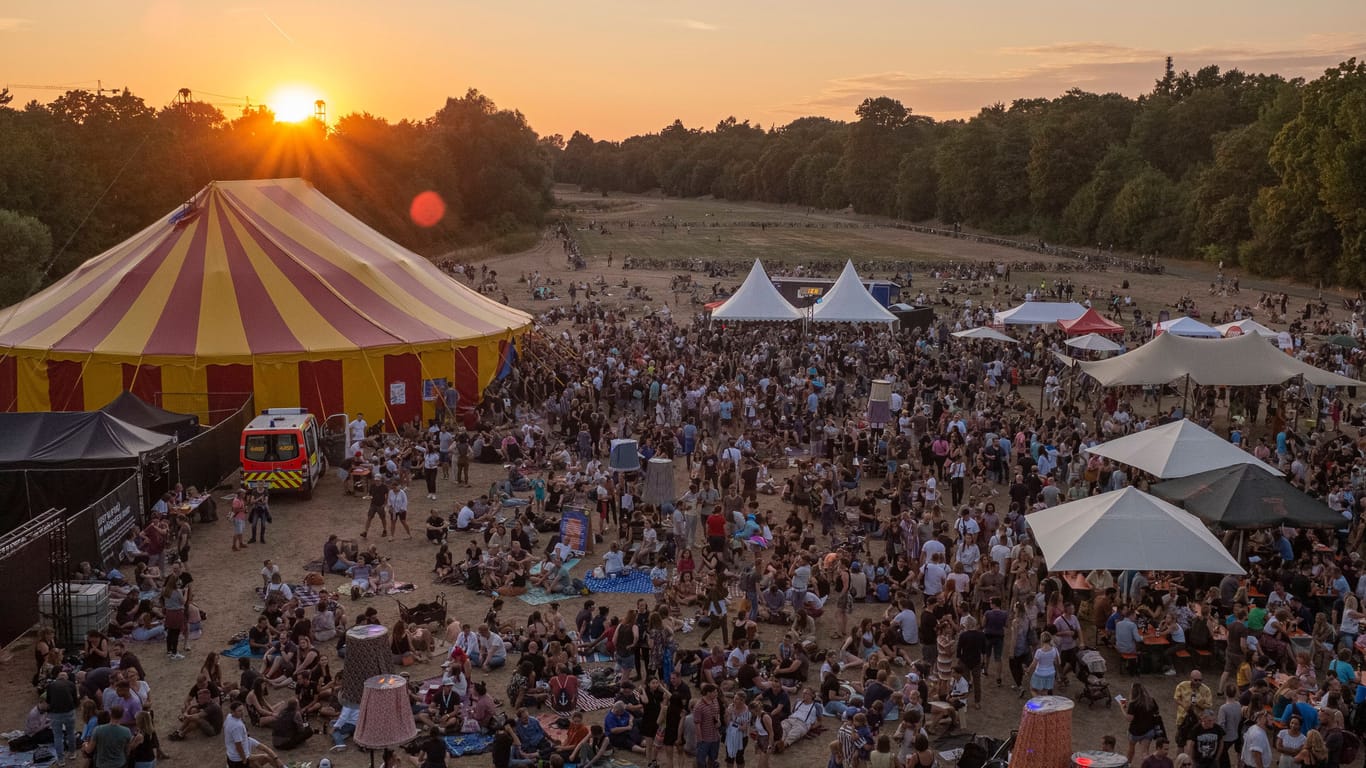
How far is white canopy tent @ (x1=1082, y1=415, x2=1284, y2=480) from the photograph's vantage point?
16.0m

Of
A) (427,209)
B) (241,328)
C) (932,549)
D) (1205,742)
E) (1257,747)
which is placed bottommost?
(1205,742)

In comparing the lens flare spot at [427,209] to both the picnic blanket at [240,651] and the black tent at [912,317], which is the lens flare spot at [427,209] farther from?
the picnic blanket at [240,651]

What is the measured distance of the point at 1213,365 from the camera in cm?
2172

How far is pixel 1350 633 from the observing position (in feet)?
39.5

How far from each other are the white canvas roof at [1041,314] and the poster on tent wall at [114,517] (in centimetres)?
2195

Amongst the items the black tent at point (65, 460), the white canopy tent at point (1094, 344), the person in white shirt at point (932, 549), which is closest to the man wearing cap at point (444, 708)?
the person in white shirt at point (932, 549)

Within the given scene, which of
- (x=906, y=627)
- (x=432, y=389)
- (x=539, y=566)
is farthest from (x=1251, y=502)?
(x=432, y=389)

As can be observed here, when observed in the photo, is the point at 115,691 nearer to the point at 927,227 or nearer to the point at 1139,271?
the point at 1139,271

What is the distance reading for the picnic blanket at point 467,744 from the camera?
10.7 meters

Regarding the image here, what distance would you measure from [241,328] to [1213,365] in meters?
19.0

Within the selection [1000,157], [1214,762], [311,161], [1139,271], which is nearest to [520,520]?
[1214,762]

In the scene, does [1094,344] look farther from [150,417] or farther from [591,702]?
[150,417]

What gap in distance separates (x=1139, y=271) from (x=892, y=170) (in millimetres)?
59720

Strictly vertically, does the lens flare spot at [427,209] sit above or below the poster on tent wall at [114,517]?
above
